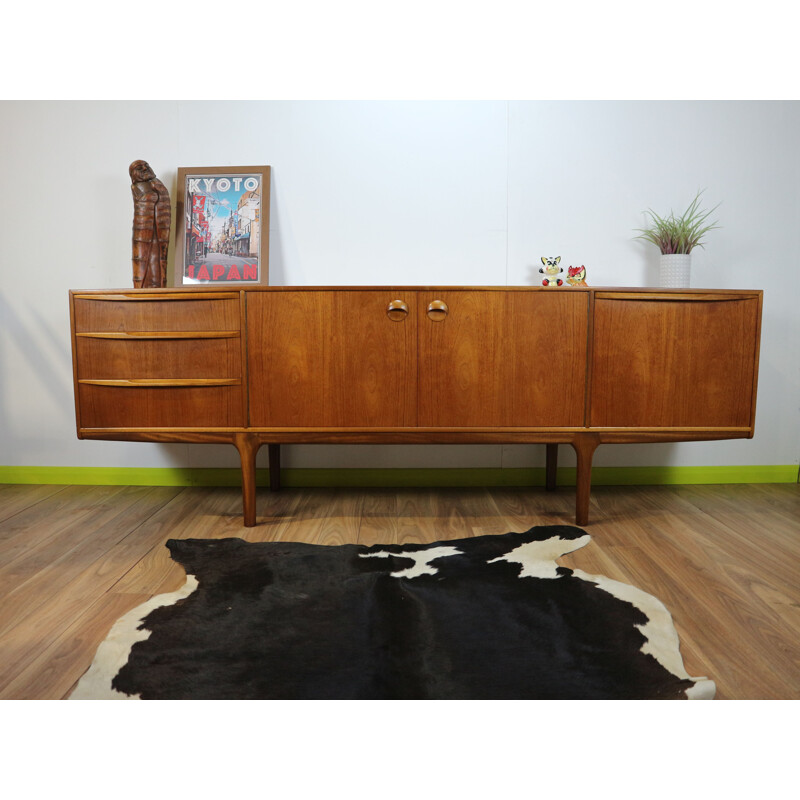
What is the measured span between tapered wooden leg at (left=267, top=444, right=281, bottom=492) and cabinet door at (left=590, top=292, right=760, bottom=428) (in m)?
1.26

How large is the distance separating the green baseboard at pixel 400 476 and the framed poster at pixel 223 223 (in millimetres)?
831

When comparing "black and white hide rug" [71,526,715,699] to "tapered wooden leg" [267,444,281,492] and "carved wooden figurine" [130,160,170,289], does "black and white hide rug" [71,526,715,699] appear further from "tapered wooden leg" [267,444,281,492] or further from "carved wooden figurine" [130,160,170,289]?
"carved wooden figurine" [130,160,170,289]

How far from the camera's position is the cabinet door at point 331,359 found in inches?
78.3

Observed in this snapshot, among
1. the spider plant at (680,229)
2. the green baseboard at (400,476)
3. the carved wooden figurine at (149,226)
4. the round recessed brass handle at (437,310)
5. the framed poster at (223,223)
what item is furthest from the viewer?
the green baseboard at (400,476)

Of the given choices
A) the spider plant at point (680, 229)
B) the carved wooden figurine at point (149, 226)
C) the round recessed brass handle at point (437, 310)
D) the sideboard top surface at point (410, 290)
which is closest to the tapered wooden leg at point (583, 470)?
the sideboard top surface at point (410, 290)

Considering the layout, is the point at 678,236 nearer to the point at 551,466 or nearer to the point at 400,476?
the point at 551,466

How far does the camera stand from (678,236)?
2.38m

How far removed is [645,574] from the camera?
5.41 feet

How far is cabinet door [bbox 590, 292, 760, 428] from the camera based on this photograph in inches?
78.8

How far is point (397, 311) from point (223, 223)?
983 mm

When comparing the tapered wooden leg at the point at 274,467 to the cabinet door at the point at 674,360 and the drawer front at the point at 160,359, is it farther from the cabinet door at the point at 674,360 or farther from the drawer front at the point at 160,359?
the cabinet door at the point at 674,360

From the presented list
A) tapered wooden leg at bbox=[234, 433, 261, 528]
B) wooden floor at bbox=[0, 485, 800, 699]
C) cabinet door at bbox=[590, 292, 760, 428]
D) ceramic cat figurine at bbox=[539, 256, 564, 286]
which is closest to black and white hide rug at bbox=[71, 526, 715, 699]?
wooden floor at bbox=[0, 485, 800, 699]

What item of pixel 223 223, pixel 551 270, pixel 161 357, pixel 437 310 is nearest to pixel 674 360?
pixel 551 270

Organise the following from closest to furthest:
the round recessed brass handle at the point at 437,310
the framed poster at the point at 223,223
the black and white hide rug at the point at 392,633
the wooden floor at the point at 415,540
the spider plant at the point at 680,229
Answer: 1. the black and white hide rug at the point at 392,633
2. the wooden floor at the point at 415,540
3. the round recessed brass handle at the point at 437,310
4. the spider plant at the point at 680,229
5. the framed poster at the point at 223,223
